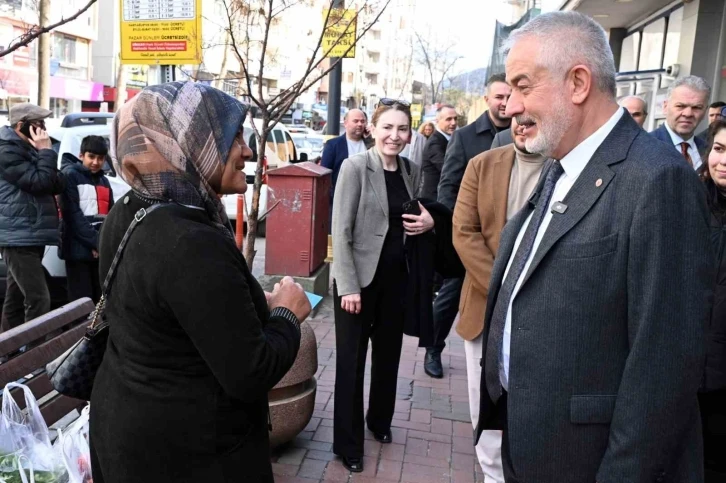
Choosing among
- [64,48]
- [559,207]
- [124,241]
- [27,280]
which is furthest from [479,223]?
[64,48]

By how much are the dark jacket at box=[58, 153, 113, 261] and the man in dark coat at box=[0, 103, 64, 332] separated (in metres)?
0.10

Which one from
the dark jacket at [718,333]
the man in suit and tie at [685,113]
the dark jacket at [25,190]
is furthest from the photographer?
the dark jacket at [25,190]

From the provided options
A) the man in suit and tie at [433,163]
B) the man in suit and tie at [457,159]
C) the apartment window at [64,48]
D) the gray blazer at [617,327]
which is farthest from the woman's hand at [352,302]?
the apartment window at [64,48]

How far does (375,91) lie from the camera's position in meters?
89.1

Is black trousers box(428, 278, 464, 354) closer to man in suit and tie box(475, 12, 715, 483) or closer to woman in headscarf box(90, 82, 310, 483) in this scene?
man in suit and tie box(475, 12, 715, 483)

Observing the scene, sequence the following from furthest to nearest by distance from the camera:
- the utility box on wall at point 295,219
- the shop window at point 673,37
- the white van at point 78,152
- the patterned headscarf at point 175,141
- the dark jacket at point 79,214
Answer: the shop window at point 673,37
the utility box on wall at point 295,219
the white van at point 78,152
the dark jacket at point 79,214
the patterned headscarf at point 175,141

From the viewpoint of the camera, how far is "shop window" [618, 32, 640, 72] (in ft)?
41.1

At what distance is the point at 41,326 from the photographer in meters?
2.99

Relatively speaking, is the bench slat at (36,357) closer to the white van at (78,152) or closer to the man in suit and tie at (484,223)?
the white van at (78,152)

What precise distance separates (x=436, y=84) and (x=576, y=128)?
147 feet

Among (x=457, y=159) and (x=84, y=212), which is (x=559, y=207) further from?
(x=84, y=212)

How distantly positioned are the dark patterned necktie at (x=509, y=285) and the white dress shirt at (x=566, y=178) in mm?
12

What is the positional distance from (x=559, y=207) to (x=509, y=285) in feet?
1.00

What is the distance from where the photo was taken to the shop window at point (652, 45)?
10648mm
